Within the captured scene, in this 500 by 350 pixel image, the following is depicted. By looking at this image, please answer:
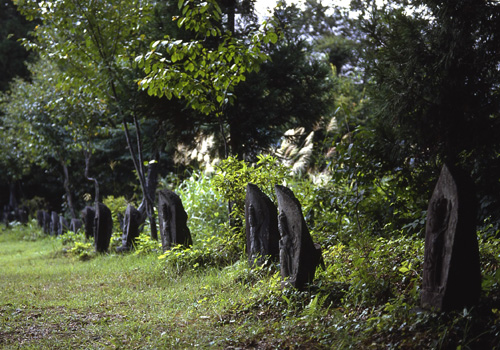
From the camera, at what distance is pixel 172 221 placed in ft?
24.3

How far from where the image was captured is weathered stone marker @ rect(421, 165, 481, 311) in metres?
3.27

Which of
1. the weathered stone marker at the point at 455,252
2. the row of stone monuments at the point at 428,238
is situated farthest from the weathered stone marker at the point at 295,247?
the weathered stone marker at the point at 455,252

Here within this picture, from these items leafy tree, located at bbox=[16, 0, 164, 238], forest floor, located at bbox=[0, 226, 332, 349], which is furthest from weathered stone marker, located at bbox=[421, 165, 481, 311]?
leafy tree, located at bbox=[16, 0, 164, 238]

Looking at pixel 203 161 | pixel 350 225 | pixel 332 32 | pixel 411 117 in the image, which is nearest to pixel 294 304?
pixel 350 225

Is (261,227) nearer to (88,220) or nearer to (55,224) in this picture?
(88,220)

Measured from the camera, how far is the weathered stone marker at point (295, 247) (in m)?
4.56

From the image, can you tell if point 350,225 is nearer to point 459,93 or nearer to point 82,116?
point 459,93

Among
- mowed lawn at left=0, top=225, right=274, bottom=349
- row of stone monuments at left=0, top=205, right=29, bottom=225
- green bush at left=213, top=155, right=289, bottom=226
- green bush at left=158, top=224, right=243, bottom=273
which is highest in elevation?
green bush at left=213, top=155, right=289, bottom=226

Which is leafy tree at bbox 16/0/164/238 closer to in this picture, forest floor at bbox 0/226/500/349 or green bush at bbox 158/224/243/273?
green bush at bbox 158/224/243/273

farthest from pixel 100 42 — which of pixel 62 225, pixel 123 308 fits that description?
pixel 62 225

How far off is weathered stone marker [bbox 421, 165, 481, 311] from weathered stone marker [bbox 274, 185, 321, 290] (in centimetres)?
137

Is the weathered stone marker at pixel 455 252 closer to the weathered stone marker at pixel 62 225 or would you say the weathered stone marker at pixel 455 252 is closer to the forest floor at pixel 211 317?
the forest floor at pixel 211 317

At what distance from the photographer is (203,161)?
12.3 m

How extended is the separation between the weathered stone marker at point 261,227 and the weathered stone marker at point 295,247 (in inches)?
29.1
